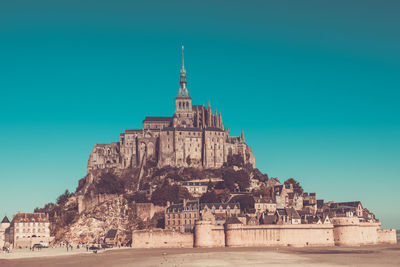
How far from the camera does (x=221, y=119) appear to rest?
12438 cm

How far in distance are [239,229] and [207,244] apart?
483 cm

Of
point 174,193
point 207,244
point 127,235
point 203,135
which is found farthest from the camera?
point 203,135

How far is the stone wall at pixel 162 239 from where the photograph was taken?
83.1m

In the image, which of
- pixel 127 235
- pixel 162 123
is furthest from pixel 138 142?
pixel 127 235

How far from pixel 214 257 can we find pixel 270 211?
87.3 ft

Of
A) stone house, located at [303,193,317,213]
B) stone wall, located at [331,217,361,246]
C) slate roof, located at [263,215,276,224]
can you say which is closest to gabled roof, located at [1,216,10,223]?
slate roof, located at [263,215,276,224]

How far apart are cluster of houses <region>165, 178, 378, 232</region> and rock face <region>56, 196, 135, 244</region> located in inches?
313

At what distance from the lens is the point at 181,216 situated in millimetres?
90000

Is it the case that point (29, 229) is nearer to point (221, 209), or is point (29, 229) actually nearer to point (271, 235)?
point (221, 209)

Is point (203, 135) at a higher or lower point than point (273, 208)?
higher

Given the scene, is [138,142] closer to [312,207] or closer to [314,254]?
[312,207]

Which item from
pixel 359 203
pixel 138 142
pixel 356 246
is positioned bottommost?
pixel 356 246

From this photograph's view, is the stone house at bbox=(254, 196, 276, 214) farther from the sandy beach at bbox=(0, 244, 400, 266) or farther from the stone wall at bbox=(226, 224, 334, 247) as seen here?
the sandy beach at bbox=(0, 244, 400, 266)

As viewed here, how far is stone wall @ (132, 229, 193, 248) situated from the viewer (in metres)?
83.1
